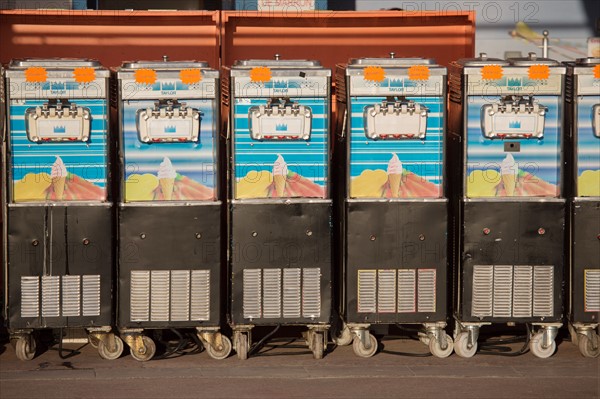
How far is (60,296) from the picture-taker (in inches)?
392

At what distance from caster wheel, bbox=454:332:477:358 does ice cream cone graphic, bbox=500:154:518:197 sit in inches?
51.9

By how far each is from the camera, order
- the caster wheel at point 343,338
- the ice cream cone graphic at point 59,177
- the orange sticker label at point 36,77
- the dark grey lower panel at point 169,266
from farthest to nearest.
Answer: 1. the caster wheel at point 343,338
2. the dark grey lower panel at point 169,266
3. the ice cream cone graphic at point 59,177
4. the orange sticker label at point 36,77

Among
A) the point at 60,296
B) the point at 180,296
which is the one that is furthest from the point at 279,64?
the point at 60,296

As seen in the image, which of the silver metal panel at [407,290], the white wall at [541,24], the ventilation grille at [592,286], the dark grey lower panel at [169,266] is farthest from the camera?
the white wall at [541,24]

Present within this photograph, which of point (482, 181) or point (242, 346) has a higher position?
point (482, 181)

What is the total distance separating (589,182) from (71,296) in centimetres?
455

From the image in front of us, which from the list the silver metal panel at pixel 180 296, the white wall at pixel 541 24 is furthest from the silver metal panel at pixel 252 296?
the white wall at pixel 541 24

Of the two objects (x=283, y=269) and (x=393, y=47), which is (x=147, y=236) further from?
(x=393, y=47)

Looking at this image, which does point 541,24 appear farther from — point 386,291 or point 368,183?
point 386,291

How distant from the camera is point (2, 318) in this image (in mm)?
10547

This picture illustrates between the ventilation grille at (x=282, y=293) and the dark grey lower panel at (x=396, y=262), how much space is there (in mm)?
308

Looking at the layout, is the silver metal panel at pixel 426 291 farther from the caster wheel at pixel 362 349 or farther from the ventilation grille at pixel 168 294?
the ventilation grille at pixel 168 294

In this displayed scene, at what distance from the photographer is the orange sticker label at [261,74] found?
985 centimetres

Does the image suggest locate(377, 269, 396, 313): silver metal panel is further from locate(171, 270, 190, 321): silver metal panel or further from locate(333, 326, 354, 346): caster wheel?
locate(171, 270, 190, 321): silver metal panel
